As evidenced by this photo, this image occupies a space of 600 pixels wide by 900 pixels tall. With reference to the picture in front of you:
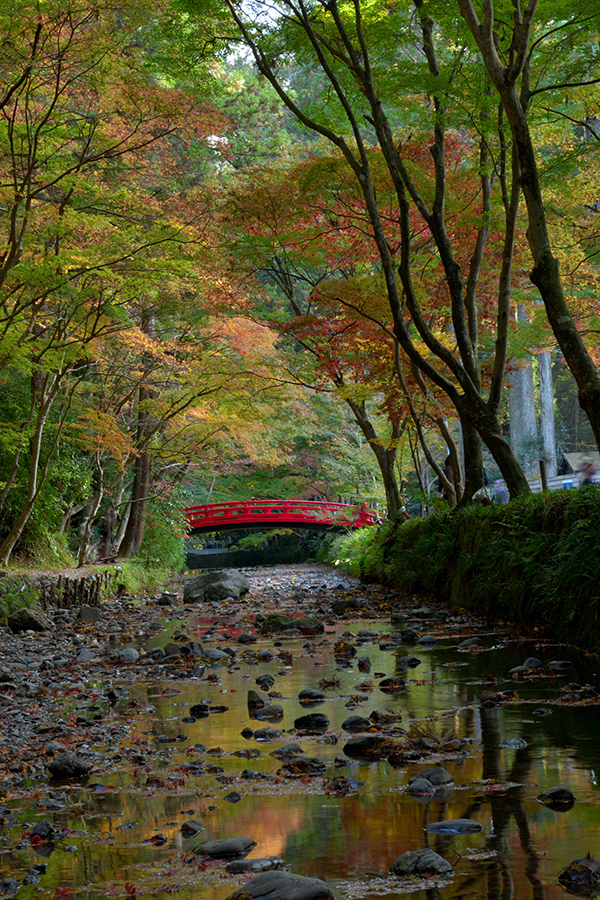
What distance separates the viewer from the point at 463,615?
7.28 m

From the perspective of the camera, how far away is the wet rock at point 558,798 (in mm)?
2225

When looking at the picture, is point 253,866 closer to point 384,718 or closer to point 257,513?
point 384,718

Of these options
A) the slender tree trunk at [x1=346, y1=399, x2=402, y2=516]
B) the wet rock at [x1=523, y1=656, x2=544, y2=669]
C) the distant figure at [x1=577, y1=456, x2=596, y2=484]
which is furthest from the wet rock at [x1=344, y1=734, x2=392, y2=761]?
the distant figure at [x1=577, y1=456, x2=596, y2=484]

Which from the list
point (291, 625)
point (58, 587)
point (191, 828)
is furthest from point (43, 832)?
point (58, 587)

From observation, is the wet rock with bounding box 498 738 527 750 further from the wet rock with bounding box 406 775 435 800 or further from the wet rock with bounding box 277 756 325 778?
the wet rock with bounding box 277 756 325 778

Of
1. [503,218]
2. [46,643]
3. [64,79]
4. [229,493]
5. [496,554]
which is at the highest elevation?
[64,79]

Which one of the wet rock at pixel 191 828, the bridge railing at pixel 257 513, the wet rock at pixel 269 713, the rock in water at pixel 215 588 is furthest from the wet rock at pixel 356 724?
the bridge railing at pixel 257 513

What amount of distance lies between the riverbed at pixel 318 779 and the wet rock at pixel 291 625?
76.1 inches

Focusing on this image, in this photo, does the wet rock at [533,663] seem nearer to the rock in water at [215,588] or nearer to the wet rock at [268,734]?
the wet rock at [268,734]

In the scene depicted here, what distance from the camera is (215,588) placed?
1292cm

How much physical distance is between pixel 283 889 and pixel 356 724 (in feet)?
5.73

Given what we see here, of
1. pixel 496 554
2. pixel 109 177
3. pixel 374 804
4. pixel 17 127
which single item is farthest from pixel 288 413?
pixel 374 804

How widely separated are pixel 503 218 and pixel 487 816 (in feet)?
28.9

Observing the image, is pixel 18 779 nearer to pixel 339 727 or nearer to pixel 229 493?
pixel 339 727
